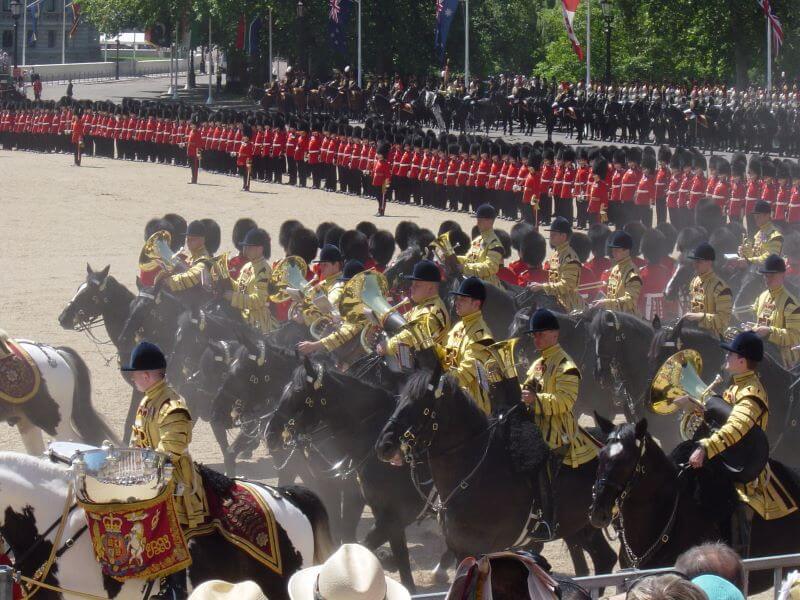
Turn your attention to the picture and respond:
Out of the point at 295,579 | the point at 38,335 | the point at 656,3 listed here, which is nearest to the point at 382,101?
the point at 656,3

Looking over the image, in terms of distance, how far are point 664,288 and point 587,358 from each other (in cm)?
269

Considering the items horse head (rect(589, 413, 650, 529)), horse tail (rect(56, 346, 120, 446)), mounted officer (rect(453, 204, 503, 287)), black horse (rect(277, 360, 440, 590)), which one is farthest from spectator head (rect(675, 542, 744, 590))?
mounted officer (rect(453, 204, 503, 287))

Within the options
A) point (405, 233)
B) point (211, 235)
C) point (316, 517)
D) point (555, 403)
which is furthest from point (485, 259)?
point (316, 517)

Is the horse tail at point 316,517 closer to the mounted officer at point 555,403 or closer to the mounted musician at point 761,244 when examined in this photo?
the mounted officer at point 555,403

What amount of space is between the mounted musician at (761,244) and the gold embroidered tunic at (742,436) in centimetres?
588

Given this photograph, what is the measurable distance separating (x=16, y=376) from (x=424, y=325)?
2.77 metres

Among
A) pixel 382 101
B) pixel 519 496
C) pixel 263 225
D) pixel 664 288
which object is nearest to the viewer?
pixel 519 496

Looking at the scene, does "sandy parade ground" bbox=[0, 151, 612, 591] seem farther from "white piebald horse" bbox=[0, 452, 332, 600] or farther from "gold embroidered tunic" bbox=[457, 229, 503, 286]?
"gold embroidered tunic" bbox=[457, 229, 503, 286]

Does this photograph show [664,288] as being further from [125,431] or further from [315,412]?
[315,412]

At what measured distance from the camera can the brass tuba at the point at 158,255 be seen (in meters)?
12.0

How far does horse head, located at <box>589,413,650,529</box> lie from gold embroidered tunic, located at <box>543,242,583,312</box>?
18.0ft

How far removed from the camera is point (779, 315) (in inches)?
383

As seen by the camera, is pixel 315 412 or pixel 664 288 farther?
pixel 664 288

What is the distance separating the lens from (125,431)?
10.6 meters
